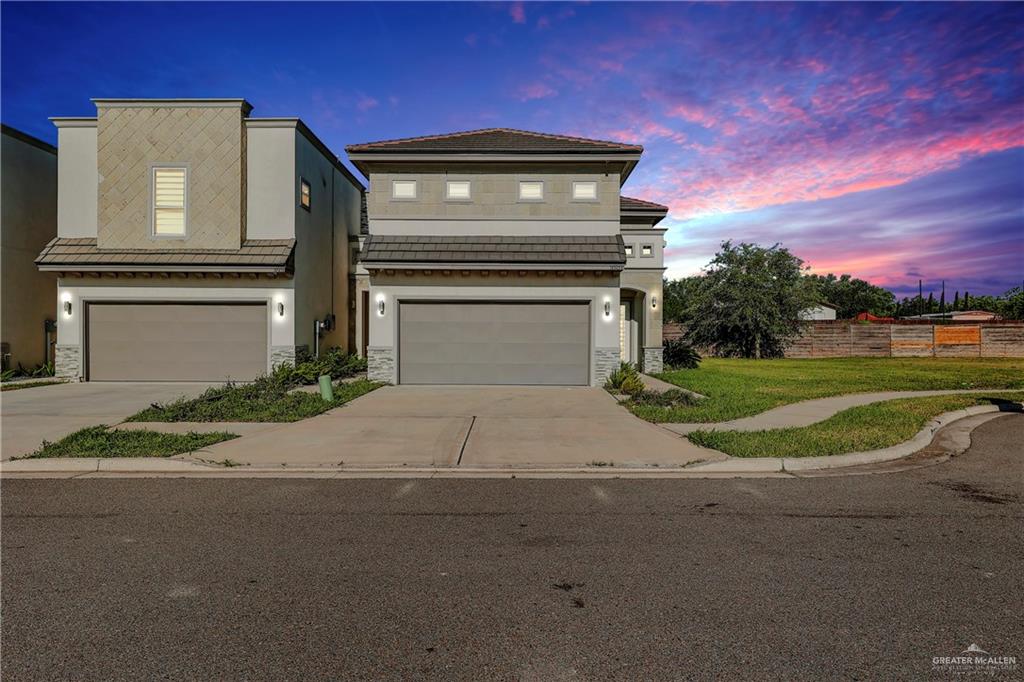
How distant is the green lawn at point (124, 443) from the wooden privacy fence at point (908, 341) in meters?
26.8

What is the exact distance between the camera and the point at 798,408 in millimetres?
11758

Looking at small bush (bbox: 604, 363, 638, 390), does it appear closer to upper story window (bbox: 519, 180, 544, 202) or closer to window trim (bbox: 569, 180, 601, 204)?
window trim (bbox: 569, 180, 601, 204)

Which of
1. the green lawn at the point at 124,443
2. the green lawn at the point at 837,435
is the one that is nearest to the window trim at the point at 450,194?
the green lawn at the point at 124,443

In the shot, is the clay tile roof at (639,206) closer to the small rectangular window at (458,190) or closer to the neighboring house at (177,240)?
the small rectangular window at (458,190)

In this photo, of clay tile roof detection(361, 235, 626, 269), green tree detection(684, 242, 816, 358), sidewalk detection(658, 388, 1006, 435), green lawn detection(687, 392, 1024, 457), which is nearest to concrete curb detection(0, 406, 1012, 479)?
green lawn detection(687, 392, 1024, 457)

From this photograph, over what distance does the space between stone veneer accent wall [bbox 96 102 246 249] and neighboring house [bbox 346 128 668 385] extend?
13.1ft

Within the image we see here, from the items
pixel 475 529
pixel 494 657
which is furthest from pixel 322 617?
pixel 475 529

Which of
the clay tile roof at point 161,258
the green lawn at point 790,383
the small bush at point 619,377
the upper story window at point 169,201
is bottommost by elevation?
the green lawn at point 790,383

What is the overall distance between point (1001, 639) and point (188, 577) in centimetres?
546

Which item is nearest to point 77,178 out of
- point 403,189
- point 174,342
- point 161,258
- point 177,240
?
point 177,240

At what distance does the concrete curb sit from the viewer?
6.94m

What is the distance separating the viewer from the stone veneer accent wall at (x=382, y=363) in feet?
52.2

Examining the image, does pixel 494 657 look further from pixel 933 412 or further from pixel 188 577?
pixel 933 412

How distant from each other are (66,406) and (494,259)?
10.6 meters
